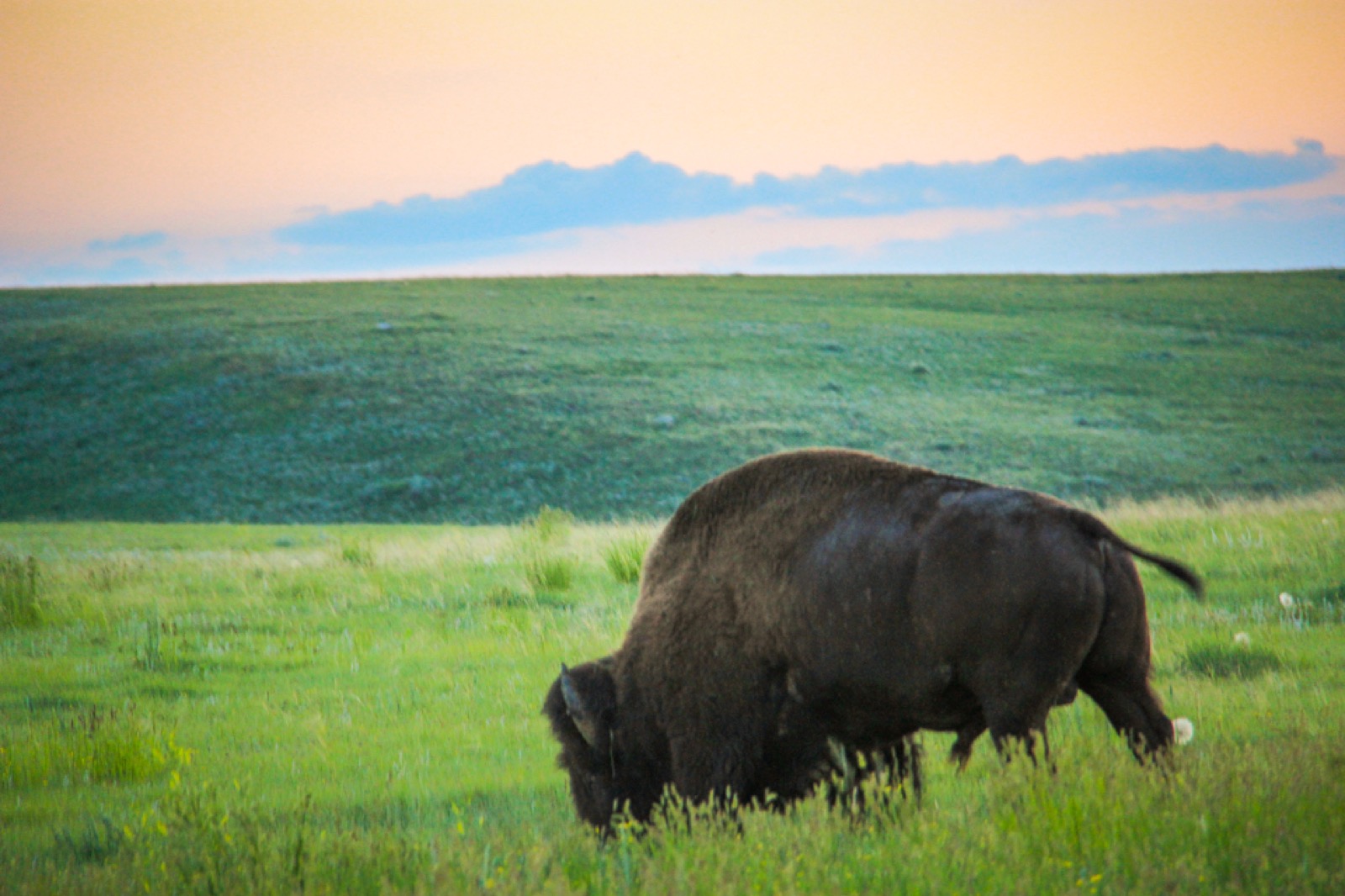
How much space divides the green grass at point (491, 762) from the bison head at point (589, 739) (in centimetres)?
17

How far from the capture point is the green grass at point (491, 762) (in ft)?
12.8

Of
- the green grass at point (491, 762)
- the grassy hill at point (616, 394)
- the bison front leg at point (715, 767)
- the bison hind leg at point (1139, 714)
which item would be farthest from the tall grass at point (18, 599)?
the grassy hill at point (616, 394)

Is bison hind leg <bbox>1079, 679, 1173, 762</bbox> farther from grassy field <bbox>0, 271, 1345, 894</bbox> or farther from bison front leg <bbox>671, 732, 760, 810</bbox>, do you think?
bison front leg <bbox>671, 732, 760, 810</bbox>

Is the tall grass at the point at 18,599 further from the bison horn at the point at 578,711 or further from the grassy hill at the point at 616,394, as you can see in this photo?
the grassy hill at the point at 616,394

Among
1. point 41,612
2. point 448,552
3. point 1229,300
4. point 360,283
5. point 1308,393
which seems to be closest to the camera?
point 41,612

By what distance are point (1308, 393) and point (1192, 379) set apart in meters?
5.18

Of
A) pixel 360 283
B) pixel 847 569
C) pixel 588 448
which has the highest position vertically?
pixel 360 283

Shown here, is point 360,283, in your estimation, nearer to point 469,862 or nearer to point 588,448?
point 588,448

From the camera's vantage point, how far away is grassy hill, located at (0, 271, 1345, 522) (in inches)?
1588

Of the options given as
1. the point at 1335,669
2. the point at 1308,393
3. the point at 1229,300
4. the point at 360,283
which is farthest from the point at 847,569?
the point at 360,283

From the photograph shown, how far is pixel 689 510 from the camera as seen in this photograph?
559cm

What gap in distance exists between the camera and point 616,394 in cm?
5012

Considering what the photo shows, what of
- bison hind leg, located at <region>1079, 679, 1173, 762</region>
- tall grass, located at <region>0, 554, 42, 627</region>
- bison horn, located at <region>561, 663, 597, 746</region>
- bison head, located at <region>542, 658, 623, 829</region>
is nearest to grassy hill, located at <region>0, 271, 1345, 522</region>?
tall grass, located at <region>0, 554, 42, 627</region>

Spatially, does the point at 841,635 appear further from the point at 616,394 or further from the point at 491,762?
the point at 616,394
